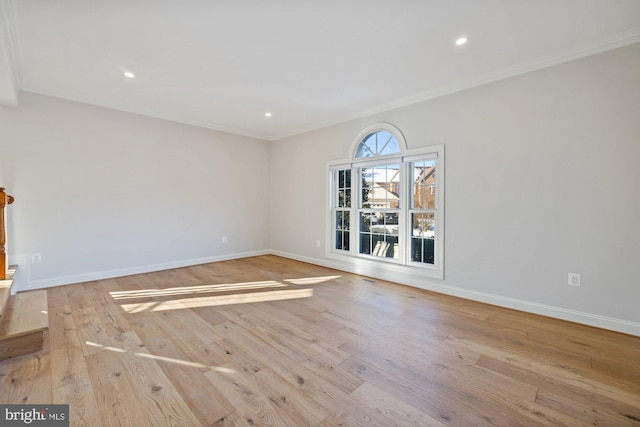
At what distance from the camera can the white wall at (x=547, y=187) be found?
2.50 metres

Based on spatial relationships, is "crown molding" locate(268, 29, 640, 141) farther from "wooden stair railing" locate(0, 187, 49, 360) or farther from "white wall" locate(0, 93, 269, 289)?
"wooden stair railing" locate(0, 187, 49, 360)

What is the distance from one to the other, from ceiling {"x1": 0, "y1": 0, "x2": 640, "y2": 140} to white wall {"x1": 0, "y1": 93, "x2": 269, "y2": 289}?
17.7 inches

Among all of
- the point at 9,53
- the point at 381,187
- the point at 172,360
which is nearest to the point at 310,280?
the point at 381,187

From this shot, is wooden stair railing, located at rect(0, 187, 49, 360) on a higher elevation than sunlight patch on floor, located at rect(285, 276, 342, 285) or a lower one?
higher

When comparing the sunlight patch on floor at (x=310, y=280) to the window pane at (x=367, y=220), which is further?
the window pane at (x=367, y=220)

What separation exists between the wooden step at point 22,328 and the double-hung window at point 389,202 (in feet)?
12.3

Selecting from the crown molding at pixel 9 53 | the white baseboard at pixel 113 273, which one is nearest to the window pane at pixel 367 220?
the white baseboard at pixel 113 273

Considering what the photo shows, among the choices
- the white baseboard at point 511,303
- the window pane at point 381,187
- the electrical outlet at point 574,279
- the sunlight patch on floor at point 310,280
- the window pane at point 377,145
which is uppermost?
the window pane at point 377,145

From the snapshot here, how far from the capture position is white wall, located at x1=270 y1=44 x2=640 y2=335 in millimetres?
2498

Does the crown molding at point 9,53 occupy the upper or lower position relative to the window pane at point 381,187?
upper

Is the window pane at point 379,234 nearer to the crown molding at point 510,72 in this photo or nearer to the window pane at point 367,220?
the window pane at point 367,220

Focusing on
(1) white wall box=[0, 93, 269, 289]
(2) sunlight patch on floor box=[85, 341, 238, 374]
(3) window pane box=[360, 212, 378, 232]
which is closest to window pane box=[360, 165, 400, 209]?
(3) window pane box=[360, 212, 378, 232]

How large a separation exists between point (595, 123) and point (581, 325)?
6.43 feet

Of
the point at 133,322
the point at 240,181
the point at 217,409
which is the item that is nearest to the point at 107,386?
the point at 217,409
